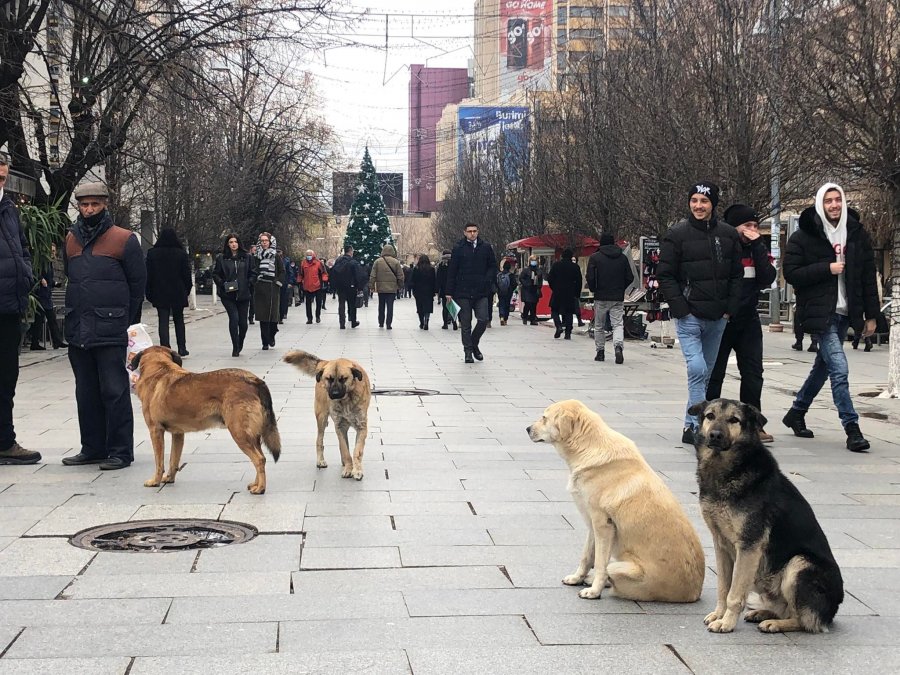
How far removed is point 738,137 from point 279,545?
632 inches

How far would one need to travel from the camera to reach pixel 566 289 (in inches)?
989

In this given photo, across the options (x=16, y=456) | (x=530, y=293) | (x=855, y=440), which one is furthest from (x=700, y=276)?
(x=530, y=293)

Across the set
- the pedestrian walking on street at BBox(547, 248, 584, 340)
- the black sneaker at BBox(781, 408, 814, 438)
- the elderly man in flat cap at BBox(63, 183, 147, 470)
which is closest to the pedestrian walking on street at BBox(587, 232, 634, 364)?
the pedestrian walking on street at BBox(547, 248, 584, 340)

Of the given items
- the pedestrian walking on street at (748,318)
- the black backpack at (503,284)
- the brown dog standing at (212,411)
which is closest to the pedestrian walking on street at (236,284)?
the pedestrian walking on street at (748,318)

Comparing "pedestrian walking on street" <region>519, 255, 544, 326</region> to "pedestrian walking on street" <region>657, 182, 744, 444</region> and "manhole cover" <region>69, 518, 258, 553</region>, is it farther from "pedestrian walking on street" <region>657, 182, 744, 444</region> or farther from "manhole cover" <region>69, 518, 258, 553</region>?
"manhole cover" <region>69, 518, 258, 553</region>

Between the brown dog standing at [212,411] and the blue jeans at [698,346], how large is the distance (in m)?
3.47

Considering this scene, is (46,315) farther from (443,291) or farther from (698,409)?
(698,409)

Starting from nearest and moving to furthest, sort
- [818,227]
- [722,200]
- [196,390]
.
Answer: [196,390] < [818,227] < [722,200]

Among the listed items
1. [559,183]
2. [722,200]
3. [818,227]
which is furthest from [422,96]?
[818,227]

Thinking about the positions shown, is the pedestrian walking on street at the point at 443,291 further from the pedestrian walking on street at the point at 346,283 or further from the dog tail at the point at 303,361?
the dog tail at the point at 303,361

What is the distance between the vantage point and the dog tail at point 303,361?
8.11 m

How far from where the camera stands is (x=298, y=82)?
747 inches

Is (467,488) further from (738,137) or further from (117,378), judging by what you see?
(738,137)

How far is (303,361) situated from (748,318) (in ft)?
12.9
